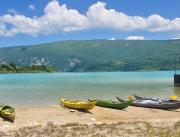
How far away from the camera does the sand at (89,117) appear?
25.8 m

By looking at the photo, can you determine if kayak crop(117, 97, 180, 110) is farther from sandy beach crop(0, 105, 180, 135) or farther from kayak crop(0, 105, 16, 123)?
kayak crop(0, 105, 16, 123)

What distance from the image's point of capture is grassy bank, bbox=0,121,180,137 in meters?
21.1

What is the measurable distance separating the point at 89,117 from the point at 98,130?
6.65 metres

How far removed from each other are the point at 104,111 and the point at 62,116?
15.8 ft

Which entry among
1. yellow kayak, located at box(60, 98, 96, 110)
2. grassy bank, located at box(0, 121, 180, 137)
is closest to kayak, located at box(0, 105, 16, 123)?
grassy bank, located at box(0, 121, 180, 137)

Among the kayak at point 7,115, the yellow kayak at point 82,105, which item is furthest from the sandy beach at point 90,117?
the yellow kayak at point 82,105

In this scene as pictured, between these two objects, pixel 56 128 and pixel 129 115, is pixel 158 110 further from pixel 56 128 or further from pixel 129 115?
pixel 56 128

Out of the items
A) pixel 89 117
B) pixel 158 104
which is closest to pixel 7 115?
pixel 89 117

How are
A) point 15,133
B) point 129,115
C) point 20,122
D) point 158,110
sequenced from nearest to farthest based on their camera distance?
point 15,133 < point 20,122 < point 129,115 < point 158,110

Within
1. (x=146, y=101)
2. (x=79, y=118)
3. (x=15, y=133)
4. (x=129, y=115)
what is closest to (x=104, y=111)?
(x=129, y=115)

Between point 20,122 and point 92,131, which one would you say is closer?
point 92,131

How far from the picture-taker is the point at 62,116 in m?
28.8

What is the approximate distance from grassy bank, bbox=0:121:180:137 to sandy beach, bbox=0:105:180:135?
3.07 feet

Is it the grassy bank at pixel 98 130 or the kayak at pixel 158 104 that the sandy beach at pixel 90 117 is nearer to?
the kayak at pixel 158 104
